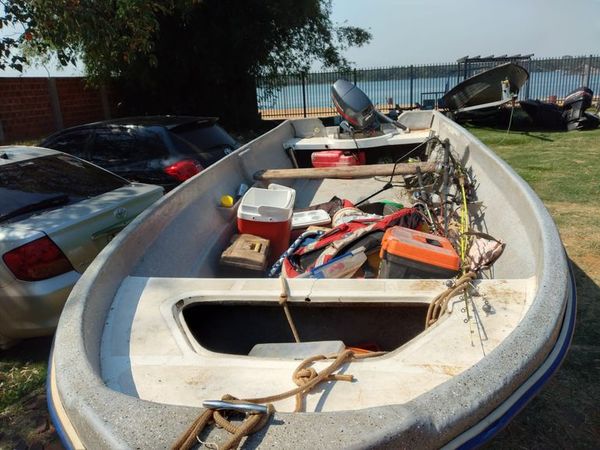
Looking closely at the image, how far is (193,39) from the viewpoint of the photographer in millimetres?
14039

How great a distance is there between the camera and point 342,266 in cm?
299

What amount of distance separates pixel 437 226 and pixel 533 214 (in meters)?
0.85

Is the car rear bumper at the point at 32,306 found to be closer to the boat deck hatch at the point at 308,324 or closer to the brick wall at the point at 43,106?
the boat deck hatch at the point at 308,324

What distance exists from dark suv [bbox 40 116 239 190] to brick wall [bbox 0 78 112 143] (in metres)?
9.60

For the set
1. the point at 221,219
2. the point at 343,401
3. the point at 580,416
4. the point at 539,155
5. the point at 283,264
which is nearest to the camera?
the point at 343,401

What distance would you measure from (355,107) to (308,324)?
16.8 feet

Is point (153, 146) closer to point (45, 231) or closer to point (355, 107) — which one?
point (45, 231)

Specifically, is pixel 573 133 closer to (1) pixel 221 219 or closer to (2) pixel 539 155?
(2) pixel 539 155

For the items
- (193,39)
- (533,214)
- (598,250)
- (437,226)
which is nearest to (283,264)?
(437,226)

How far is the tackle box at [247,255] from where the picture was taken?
132 inches

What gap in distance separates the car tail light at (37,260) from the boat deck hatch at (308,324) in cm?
122

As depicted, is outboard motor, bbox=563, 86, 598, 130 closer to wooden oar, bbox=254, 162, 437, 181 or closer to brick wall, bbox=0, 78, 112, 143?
wooden oar, bbox=254, 162, 437, 181

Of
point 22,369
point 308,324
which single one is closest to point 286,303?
point 308,324

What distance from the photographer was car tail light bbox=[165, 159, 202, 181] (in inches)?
212
